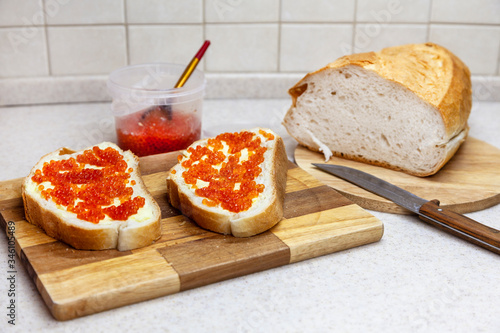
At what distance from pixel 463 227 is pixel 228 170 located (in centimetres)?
63

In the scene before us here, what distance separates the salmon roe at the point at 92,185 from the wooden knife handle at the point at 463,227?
752 mm

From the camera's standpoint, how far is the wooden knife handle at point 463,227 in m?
1.31

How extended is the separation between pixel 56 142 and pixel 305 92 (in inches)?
37.7

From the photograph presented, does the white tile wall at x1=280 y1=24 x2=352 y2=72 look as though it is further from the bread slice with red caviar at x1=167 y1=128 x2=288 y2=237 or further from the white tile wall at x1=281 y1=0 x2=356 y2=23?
the bread slice with red caviar at x1=167 y1=128 x2=288 y2=237

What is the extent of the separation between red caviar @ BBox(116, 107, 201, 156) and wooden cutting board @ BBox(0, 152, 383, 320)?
1.11 feet

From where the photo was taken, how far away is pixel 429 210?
1415 millimetres

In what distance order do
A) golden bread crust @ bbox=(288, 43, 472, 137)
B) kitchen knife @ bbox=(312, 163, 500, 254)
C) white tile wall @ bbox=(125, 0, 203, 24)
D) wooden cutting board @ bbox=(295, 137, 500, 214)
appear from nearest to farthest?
kitchen knife @ bbox=(312, 163, 500, 254) → wooden cutting board @ bbox=(295, 137, 500, 214) → golden bread crust @ bbox=(288, 43, 472, 137) → white tile wall @ bbox=(125, 0, 203, 24)

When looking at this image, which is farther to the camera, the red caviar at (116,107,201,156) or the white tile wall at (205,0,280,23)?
the white tile wall at (205,0,280,23)

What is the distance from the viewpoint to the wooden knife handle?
4.28 ft

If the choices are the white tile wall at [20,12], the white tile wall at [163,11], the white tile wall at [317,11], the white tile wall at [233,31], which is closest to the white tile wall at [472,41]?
the white tile wall at [233,31]

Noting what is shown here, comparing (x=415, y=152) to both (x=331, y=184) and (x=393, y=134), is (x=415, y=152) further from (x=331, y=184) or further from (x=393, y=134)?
(x=331, y=184)

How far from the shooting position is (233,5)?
2299 millimetres

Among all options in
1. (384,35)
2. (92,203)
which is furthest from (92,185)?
(384,35)

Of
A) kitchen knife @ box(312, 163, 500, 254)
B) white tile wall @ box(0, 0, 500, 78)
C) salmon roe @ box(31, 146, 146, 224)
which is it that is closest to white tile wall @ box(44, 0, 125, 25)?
white tile wall @ box(0, 0, 500, 78)
